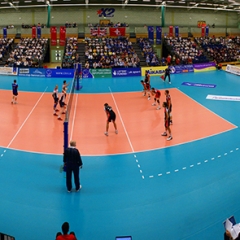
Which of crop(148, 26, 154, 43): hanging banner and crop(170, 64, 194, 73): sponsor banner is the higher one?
crop(148, 26, 154, 43): hanging banner

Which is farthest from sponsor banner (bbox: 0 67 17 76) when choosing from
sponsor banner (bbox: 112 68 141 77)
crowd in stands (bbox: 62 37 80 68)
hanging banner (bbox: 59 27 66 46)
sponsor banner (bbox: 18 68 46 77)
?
sponsor banner (bbox: 112 68 141 77)

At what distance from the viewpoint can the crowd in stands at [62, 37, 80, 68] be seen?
36.2 m

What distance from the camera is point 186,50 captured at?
1695 inches

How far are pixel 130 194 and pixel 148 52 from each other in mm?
33978

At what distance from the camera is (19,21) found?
159 ft

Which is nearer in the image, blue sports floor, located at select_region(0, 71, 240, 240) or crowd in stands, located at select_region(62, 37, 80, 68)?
blue sports floor, located at select_region(0, 71, 240, 240)

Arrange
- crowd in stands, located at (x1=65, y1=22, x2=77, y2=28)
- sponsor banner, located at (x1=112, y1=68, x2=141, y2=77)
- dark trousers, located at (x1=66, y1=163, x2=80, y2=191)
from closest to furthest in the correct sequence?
dark trousers, located at (x1=66, y1=163, x2=80, y2=191)
sponsor banner, located at (x1=112, y1=68, x2=141, y2=77)
crowd in stands, located at (x1=65, y1=22, x2=77, y2=28)

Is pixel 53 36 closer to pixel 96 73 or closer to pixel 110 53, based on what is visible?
pixel 110 53

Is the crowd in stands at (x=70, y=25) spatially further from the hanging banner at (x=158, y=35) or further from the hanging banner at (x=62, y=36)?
the hanging banner at (x=158, y=35)

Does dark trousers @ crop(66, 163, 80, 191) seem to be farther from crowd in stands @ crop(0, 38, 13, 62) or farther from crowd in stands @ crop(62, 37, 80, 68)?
crowd in stands @ crop(0, 38, 13, 62)

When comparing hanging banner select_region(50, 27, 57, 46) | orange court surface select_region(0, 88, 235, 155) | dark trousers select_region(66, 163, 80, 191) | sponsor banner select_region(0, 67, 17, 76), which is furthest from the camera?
hanging banner select_region(50, 27, 57, 46)

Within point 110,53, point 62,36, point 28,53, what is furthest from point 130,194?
point 62,36

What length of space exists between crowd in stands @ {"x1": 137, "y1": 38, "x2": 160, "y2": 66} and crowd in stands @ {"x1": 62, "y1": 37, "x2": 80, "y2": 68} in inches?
354

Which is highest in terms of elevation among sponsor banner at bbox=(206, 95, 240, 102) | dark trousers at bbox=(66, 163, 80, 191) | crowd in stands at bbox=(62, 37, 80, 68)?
crowd in stands at bbox=(62, 37, 80, 68)
